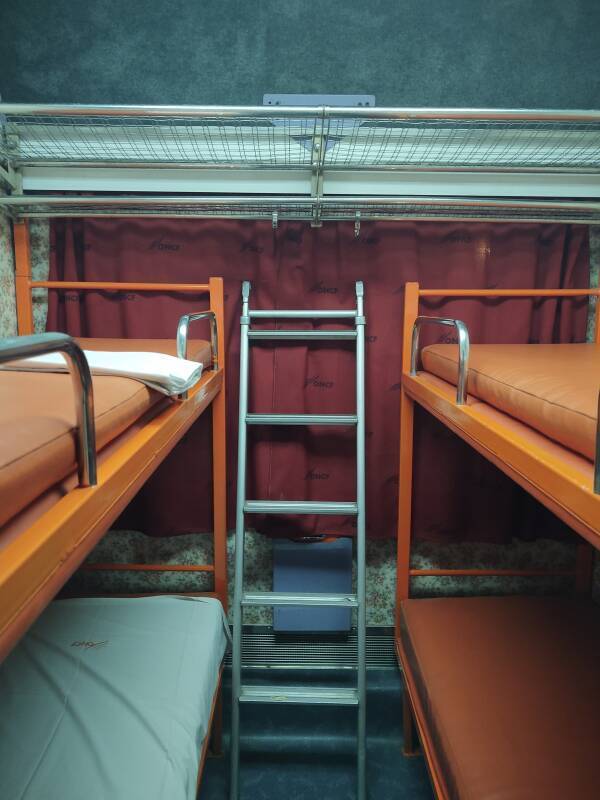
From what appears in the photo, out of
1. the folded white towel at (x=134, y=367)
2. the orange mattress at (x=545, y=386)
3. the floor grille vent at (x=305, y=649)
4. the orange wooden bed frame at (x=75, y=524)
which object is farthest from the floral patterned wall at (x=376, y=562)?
the folded white towel at (x=134, y=367)

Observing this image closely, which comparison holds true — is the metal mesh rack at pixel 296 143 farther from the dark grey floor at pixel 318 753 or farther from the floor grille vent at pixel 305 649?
the dark grey floor at pixel 318 753

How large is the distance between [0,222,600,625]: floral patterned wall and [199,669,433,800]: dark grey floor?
0.35 metres

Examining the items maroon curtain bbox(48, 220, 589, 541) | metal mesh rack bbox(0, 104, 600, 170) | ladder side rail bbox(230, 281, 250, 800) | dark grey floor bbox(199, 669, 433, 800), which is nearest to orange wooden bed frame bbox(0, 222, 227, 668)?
Result: ladder side rail bbox(230, 281, 250, 800)

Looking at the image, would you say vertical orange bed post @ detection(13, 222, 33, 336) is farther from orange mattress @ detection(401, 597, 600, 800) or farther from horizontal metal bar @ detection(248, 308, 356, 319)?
orange mattress @ detection(401, 597, 600, 800)

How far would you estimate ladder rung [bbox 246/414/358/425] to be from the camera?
1.89 m

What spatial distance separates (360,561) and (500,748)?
779 mm

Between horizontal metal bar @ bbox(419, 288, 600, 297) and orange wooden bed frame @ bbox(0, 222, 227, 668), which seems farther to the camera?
horizontal metal bar @ bbox(419, 288, 600, 297)

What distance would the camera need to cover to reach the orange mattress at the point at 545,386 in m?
0.79

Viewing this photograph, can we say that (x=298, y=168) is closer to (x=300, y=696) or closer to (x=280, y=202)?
(x=280, y=202)

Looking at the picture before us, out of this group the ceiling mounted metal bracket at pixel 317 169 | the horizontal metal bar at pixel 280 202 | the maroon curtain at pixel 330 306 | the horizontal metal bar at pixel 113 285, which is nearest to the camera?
the ceiling mounted metal bracket at pixel 317 169

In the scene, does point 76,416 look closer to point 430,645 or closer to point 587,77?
point 430,645

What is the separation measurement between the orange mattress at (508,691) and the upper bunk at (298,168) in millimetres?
1446

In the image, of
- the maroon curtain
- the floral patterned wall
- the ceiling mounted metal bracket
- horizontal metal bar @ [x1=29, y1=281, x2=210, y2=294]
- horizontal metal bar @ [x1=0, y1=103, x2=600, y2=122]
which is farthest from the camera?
the floral patterned wall

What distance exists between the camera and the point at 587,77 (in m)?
1.96
